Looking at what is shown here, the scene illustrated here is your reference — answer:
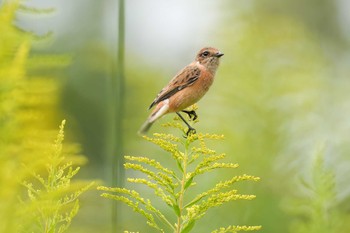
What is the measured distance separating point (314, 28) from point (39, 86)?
112 inches

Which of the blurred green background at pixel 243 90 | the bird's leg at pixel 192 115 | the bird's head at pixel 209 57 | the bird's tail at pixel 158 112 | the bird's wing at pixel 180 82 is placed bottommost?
the bird's leg at pixel 192 115

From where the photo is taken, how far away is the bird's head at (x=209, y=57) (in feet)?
5.63

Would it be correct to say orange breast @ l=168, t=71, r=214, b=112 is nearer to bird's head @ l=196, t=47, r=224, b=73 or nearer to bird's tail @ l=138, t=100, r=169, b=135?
bird's tail @ l=138, t=100, r=169, b=135

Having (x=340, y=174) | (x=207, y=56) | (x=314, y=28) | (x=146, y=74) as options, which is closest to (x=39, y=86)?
(x=207, y=56)

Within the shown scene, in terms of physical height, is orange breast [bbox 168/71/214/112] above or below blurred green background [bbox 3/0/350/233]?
below

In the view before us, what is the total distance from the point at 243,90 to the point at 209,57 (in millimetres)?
1013

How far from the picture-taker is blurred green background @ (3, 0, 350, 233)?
7.85 ft

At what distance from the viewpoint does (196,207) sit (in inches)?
34.9

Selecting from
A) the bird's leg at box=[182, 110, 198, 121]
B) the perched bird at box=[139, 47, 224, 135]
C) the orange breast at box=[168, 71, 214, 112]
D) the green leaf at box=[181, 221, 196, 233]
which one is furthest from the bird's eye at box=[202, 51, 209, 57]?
the green leaf at box=[181, 221, 196, 233]

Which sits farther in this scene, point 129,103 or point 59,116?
point 129,103

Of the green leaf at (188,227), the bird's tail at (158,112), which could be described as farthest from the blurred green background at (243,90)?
the green leaf at (188,227)

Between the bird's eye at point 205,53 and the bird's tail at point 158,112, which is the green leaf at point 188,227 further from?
the bird's eye at point 205,53

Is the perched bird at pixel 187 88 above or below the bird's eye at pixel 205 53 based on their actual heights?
Result: below

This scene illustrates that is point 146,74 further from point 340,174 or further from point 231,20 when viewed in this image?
point 340,174
